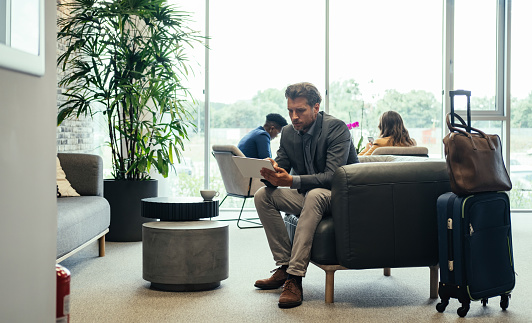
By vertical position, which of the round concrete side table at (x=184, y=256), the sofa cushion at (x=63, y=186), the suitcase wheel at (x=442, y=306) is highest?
the sofa cushion at (x=63, y=186)

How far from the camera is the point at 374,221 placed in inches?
123

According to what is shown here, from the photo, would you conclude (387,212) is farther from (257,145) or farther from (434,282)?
(257,145)

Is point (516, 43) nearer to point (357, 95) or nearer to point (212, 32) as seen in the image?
point (357, 95)

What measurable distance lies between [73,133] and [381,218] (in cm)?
361

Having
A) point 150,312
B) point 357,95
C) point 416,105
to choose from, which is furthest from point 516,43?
point 150,312

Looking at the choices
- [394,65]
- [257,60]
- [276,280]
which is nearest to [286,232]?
[276,280]

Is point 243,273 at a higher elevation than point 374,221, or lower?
lower

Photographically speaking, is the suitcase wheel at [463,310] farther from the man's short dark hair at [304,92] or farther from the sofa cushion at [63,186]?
the sofa cushion at [63,186]

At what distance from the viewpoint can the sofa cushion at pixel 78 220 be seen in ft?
11.4

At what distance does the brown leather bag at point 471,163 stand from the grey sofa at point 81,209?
2.04 meters

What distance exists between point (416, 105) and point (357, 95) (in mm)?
735

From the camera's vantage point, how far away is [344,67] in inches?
298

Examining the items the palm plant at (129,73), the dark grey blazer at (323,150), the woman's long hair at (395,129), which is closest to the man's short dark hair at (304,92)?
the dark grey blazer at (323,150)

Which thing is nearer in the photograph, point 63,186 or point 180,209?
point 180,209
